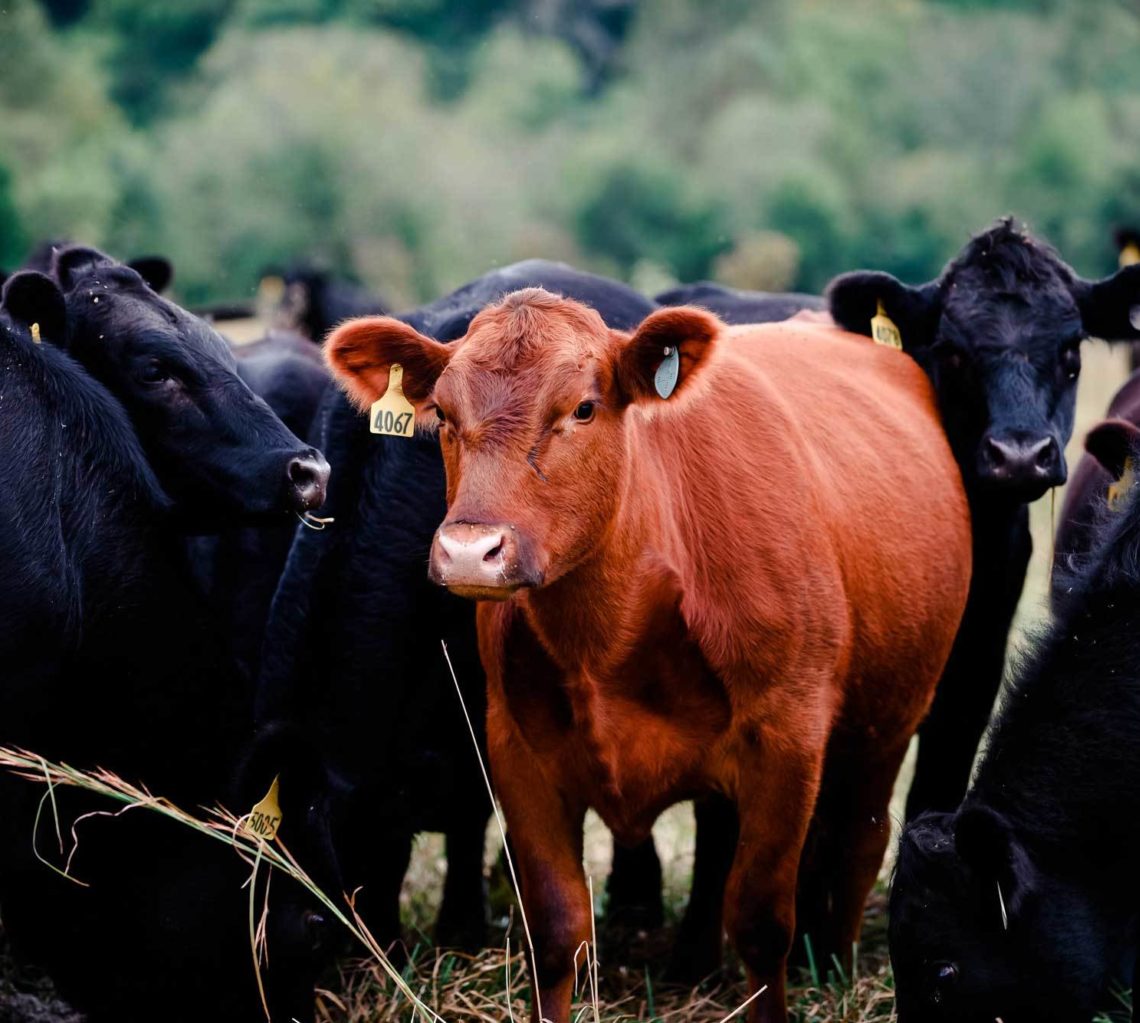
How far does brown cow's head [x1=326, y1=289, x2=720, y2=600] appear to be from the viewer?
3.35m

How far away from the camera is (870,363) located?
541 cm

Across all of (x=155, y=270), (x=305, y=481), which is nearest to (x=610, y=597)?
(x=305, y=481)

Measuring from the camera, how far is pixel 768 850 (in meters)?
4.05

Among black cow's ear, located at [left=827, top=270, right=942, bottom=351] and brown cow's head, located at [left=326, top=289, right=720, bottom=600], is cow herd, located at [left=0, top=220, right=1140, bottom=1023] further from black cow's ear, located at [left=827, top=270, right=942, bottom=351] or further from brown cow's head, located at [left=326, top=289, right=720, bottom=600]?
black cow's ear, located at [left=827, top=270, right=942, bottom=351]

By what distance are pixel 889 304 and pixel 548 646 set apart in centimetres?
238

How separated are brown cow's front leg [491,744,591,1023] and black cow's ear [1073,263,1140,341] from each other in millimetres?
2777

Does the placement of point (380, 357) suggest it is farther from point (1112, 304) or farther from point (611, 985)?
point (1112, 304)

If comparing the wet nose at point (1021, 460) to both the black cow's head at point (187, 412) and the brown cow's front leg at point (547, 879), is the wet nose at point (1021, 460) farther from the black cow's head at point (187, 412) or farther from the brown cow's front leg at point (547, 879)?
the black cow's head at point (187, 412)

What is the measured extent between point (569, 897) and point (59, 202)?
36873 millimetres

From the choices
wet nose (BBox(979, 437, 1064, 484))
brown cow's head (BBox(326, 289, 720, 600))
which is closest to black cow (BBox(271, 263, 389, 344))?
wet nose (BBox(979, 437, 1064, 484))

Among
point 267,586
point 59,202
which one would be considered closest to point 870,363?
point 267,586

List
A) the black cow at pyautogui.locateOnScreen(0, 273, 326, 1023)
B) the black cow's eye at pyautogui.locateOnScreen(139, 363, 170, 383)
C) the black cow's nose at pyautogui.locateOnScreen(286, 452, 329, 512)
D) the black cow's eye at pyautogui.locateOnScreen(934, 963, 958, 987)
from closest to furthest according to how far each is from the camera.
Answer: the black cow's eye at pyautogui.locateOnScreen(934, 963, 958, 987) → the black cow at pyautogui.locateOnScreen(0, 273, 326, 1023) → the black cow's nose at pyautogui.locateOnScreen(286, 452, 329, 512) → the black cow's eye at pyautogui.locateOnScreen(139, 363, 170, 383)

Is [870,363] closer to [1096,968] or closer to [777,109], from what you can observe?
[1096,968]

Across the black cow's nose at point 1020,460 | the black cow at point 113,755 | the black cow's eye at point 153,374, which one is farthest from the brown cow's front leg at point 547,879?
the black cow's nose at point 1020,460
